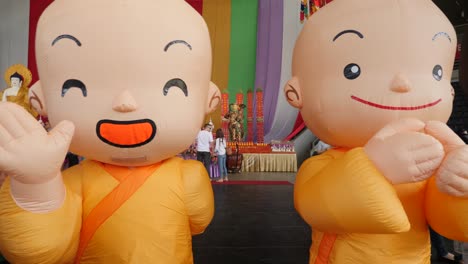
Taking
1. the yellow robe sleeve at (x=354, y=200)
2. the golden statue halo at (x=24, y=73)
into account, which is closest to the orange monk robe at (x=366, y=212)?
the yellow robe sleeve at (x=354, y=200)

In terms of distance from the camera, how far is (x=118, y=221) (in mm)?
1694

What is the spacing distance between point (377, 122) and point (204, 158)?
577 centimetres

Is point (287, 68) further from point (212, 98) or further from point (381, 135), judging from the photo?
point (381, 135)

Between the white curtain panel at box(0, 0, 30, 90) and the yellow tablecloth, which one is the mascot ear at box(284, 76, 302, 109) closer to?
the yellow tablecloth

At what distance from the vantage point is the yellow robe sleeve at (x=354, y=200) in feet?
4.95

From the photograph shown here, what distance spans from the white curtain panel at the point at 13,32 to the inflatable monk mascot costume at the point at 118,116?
10.8 metres

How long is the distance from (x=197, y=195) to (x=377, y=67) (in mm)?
998

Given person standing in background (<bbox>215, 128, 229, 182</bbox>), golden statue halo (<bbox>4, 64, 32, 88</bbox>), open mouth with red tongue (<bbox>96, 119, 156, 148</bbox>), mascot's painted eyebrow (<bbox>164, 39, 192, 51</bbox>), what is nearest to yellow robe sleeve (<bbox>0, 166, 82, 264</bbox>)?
open mouth with red tongue (<bbox>96, 119, 156, 148</bbox>)

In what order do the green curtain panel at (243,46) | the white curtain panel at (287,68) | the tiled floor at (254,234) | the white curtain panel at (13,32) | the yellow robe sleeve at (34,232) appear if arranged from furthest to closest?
the green curtain panel at (243,46)
the white curtain panel at (287,68)
the white curtain panel at (13,32)
the tiled floor at (254,234)
the yellow robe sleeve at (34,232)

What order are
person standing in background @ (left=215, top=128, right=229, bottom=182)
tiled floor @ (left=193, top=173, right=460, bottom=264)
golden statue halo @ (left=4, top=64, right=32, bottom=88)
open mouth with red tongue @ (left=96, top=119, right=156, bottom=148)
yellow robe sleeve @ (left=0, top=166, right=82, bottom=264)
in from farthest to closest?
person standing in background @ (left=215, top=128, right=229, bottom=182)
golden statue halo @ (left=4, top=64, right=32, bottom=88)
tiled floor @ (left=193, top=173, right=460, bottom=264)
open mouth with red tongue @ (left=96, top=119, right=156, bottom=148)
yellow robe sleeve @ (left=0, top=166, right=82, bottom=264)

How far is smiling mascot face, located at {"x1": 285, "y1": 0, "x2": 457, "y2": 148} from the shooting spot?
1.74 meters

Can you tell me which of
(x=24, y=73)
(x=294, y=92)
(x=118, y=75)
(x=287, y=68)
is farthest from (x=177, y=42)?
(x=287, y=68)

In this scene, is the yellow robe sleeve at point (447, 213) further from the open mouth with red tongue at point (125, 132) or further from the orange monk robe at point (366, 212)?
the open mouth with red tongue at point (125, 132)

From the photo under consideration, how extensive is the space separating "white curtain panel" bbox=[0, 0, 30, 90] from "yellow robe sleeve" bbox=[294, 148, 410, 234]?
37.5 feet
